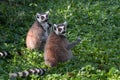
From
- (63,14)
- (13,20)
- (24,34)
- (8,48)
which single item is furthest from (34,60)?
(63,14)

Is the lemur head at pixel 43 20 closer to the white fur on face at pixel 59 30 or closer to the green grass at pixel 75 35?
the green grass at pixel 75 35

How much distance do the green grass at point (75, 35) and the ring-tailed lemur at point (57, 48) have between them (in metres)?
0.16

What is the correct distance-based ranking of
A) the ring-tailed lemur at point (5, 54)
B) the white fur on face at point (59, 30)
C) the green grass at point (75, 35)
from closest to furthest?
the green grass at point (75, 35), the ring-tailed lemur at point (5, 54), the white fur on face at point (59, 30)

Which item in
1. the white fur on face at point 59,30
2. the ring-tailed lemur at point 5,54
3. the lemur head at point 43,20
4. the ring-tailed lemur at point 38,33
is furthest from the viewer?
the lemur head at point 43,20

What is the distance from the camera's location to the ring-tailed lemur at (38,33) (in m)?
9.80

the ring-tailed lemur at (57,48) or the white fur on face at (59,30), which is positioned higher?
the white fur on face at (59,30)

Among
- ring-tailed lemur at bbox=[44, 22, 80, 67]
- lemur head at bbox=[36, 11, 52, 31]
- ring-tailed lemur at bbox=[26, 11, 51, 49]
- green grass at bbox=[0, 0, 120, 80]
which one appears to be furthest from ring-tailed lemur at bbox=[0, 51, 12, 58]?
lemur head at bbox=[36, 11, 52, 31]

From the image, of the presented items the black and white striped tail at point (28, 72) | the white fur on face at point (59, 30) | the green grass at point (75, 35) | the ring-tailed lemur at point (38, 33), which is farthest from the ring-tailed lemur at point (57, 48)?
the ring-tailed lemur at point (38, 33)

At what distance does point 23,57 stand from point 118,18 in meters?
4.12

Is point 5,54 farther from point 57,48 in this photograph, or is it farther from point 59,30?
point 59,30

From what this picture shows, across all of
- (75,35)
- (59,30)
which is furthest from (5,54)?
(75,35)

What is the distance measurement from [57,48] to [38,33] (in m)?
1.53

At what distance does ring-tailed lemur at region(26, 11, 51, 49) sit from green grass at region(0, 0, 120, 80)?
276 mm

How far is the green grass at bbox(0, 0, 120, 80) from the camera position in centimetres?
804
